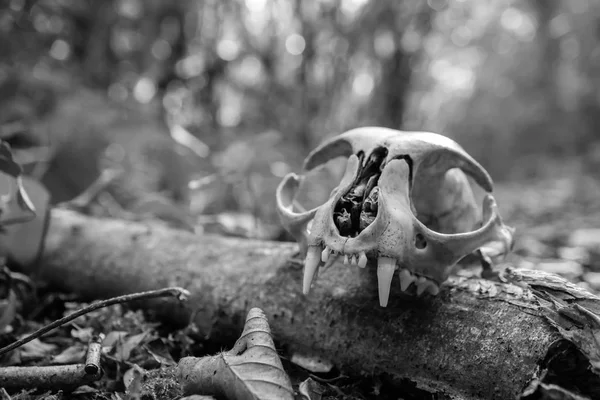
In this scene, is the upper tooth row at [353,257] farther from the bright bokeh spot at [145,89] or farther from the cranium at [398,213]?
the bright bokeh spot at [145,89]

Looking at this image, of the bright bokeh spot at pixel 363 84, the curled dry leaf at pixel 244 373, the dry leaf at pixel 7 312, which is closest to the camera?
the curled dry leaf at pixel 244 373

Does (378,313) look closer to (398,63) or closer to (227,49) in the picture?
(398,63)

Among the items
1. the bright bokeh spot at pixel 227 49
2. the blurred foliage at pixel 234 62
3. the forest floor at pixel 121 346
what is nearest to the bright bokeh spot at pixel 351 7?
the blurred foliage at pixel 234 62

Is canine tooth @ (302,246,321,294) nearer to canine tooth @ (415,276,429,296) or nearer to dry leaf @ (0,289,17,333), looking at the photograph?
canine tooth @ (415,276,429,296)

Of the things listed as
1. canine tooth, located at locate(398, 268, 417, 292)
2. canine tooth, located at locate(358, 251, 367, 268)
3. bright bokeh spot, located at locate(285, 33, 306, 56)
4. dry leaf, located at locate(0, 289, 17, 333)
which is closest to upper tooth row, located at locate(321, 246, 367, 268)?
canine tooth, located at locate(358, 251, 367, 268)

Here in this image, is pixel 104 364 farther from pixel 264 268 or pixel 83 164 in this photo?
pixel 83 164
